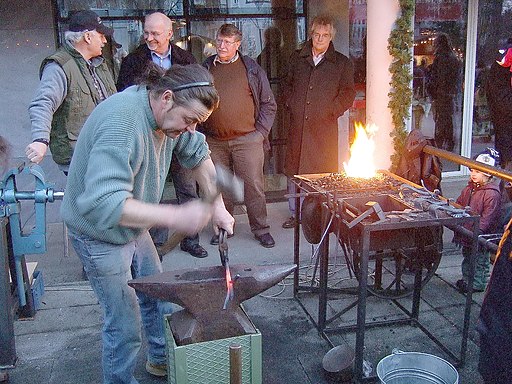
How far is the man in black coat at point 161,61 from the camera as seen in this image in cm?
511

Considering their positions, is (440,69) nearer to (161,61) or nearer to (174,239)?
(161,61)

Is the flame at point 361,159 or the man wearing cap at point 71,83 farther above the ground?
the man wearing cap at point 71,83

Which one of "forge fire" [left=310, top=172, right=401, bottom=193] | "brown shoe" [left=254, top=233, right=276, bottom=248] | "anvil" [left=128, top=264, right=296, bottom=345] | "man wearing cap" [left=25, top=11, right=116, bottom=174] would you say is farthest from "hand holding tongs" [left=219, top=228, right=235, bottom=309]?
"brown shoe" [left=254, top=233, right=276, bottom=248]

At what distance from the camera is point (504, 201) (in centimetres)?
474

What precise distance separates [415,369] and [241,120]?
2.95m

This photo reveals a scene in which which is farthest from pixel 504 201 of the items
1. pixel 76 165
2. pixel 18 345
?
pixel 18 345

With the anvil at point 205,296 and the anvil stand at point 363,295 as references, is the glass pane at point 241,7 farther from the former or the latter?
the anvil at point 205,296

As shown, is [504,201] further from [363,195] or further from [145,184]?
[145,184]

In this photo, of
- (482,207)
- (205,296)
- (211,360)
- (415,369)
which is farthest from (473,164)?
(211,360)

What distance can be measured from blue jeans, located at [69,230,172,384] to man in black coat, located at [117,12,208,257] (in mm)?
2055

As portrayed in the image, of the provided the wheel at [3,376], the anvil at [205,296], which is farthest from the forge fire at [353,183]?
the wheel at [3,376]

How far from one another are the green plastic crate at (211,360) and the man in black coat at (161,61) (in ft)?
8.27

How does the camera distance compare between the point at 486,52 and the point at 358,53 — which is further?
the point at 486,52

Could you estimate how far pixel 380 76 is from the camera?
17.9 feet
